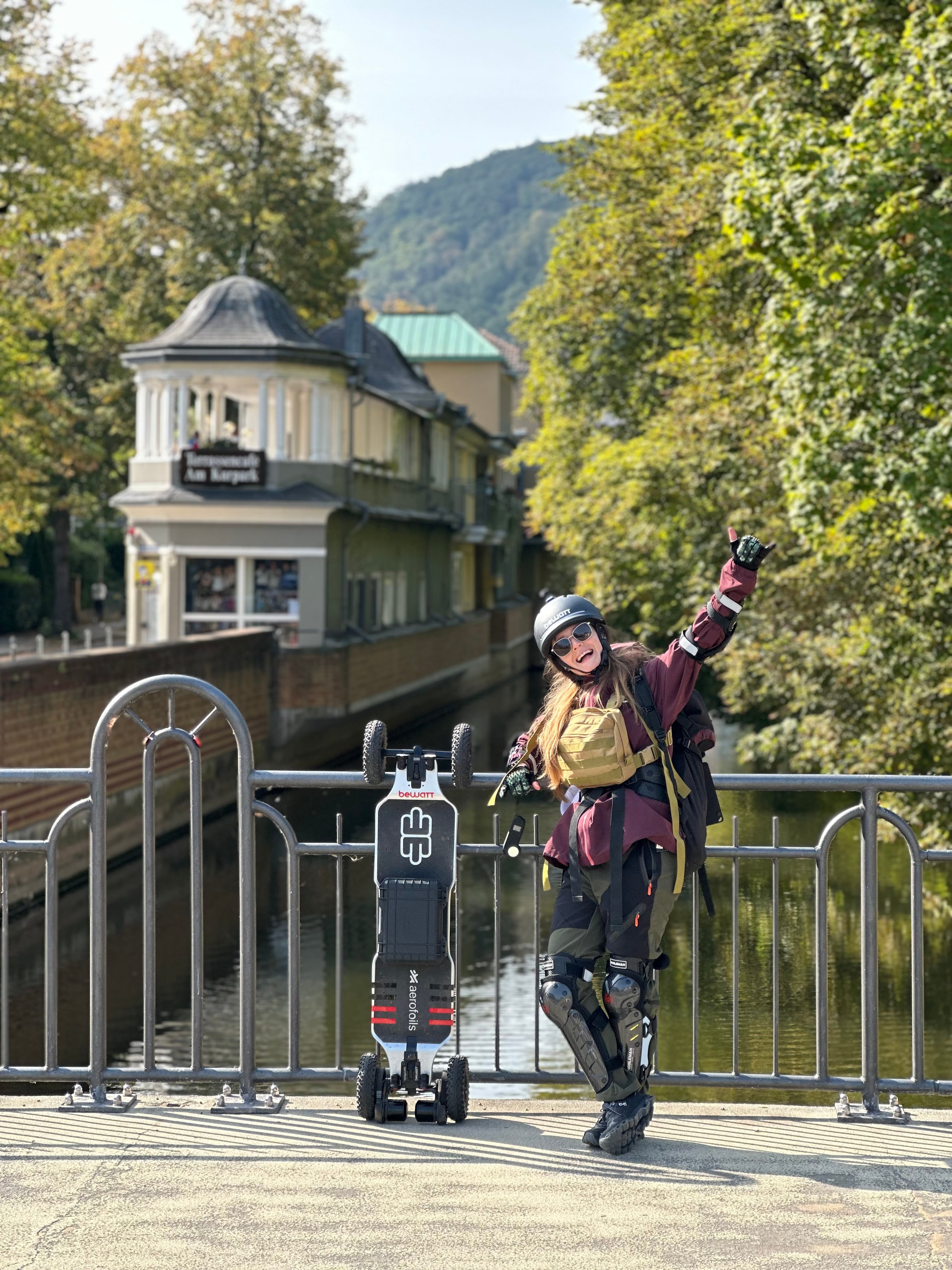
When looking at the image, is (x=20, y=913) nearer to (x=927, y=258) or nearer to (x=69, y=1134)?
(x=927, y=258)

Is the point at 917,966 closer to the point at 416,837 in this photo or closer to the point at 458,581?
the point at 416,837

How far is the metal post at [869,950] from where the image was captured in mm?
5859

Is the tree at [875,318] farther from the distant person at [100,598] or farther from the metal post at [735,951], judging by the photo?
the distant person at [100,598]

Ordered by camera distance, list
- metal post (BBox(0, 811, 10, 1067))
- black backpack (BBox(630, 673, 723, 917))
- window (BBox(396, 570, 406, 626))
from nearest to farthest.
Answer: black backpack (BBox(630, 673, 723, 917)), metal post (BBox(0, 811, 10, 1067)), window (BBox(396, 570, 406, 626))

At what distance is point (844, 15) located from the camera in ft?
48.7

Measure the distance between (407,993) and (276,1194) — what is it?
902 millimetres

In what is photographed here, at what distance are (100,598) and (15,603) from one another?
2824 mm

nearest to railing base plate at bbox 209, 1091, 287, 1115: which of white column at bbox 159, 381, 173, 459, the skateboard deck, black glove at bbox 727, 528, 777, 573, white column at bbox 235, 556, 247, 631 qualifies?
the skateboard deck

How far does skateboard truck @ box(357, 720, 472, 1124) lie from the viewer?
561cm

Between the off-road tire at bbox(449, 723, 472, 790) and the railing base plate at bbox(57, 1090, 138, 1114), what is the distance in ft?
5.32

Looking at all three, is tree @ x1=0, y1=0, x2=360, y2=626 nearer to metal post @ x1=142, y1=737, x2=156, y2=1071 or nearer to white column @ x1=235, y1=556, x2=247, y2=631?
white column @ x1=235, y1=556, x2=247, y2=631

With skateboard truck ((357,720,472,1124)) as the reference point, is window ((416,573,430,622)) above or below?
above

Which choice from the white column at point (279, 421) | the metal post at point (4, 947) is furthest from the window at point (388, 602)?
the metal post at point (4, 947)

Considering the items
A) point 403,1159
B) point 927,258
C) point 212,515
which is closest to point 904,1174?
point 403,1159
